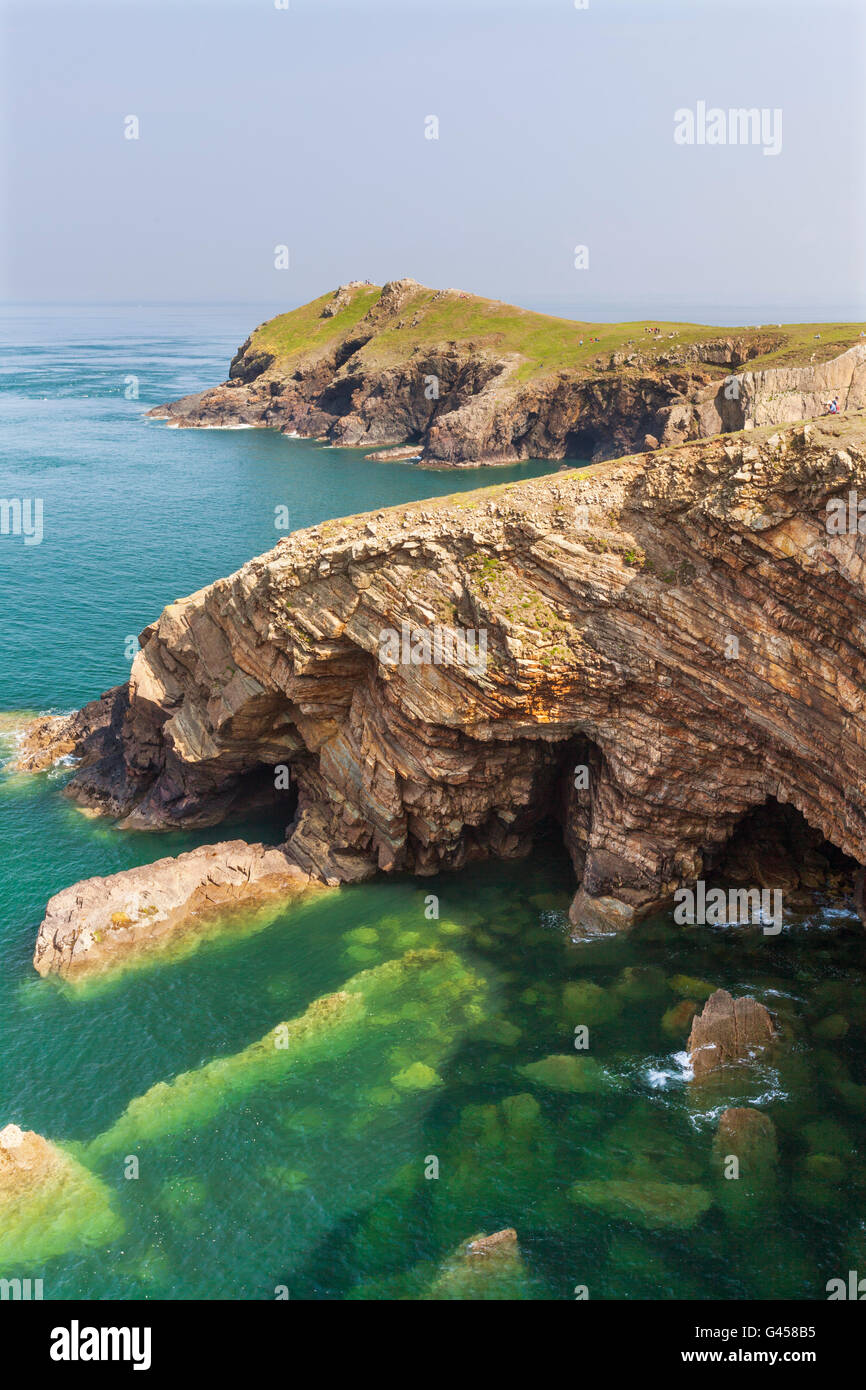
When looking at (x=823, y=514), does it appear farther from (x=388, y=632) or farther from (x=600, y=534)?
(x=388, y=632)

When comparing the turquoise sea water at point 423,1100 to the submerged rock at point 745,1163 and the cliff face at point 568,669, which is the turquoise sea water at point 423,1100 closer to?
the submerged rock at point 745,1163

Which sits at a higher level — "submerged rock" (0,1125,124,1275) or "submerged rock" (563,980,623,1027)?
"submerged rock" (563,980,623,1027)

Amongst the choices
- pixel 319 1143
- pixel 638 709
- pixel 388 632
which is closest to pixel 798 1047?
pixel 638 709

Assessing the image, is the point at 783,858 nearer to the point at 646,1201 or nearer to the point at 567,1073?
the point at 567,1073

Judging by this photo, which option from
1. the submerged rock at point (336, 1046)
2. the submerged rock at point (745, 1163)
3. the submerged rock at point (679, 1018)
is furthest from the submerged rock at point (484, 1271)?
the submerged rock at point (679, 1018)

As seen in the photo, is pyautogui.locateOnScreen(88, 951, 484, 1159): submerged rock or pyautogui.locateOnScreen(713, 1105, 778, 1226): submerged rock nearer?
pyautogui.locateOnScreen(713, 1105, 778, 1226): submerged rock

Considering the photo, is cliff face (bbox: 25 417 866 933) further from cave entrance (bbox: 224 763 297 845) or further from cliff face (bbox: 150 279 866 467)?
cliff face (bbox: 150 279 866 467)

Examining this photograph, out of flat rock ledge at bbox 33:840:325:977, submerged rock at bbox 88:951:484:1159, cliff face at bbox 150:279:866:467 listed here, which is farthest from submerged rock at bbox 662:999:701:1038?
cliff face at bbox 150:279:866:467
